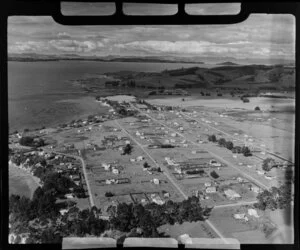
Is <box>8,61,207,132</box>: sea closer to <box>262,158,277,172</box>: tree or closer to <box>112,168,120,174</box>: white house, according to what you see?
<box>112,168,120,174</box>: white house

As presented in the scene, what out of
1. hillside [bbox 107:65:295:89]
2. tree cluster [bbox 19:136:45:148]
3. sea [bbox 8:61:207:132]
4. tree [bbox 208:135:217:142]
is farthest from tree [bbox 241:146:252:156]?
tree cluster [bbox 19:136:45:148]

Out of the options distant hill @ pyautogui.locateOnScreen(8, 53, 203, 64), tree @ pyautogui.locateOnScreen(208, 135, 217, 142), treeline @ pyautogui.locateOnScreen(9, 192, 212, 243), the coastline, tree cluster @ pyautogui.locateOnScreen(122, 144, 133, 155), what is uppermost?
distant hill @ pyautogui.locateOnScreen(8, 53, 203, 64)

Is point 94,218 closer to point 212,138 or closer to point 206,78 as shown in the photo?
point 212,138

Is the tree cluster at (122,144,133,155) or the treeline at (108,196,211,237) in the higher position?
the tree cluster at (122,144,133,155)

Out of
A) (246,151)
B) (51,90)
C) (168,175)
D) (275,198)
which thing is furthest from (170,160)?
(51,90)

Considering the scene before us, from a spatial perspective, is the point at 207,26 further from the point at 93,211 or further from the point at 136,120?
the point at 93,211
